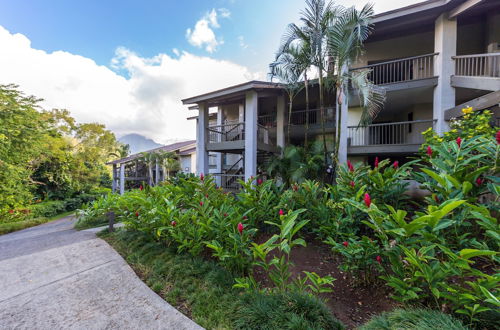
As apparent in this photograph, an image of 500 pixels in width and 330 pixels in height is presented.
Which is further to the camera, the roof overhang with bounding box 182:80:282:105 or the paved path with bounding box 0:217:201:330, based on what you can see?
the roof overhang with bounding box 182:80:282:105

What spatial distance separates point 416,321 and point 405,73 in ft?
32.3

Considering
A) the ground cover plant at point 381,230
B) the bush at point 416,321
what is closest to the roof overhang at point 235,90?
the ground cover plant at point 381,230

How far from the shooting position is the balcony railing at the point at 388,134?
9.16 m

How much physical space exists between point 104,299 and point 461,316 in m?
4.26

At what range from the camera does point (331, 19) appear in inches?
245

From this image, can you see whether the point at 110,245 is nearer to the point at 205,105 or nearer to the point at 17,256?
the point at 17,256

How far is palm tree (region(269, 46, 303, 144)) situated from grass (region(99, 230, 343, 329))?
7.00 metres

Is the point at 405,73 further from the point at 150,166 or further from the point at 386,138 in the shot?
the point at 150,166

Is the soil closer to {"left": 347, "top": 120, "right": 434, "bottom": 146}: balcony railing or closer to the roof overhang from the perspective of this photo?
the roof overhang

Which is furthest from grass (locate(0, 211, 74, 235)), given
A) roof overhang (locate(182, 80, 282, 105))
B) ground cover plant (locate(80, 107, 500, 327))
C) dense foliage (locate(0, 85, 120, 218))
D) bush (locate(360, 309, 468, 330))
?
bush (locate(360, 309, 468, 330))

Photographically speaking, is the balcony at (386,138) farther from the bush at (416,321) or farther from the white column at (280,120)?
the bush at (416,321)

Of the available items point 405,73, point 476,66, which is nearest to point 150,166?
point 405,73

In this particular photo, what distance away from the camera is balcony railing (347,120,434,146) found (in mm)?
9156

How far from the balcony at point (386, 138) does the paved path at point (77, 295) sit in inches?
330
